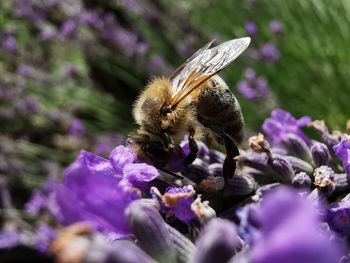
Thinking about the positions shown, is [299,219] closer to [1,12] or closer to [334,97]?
[334,97]

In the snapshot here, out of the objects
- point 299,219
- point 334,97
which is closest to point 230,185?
point 299,219

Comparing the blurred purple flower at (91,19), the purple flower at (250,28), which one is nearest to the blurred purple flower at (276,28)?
the purple flower at (250,28)

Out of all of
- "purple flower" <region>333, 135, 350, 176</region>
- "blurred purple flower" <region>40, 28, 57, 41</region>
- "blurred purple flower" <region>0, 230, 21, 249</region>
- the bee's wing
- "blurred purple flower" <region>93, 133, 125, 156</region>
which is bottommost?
"blurred purple flower" <region>0, 230, 21, 249</region>

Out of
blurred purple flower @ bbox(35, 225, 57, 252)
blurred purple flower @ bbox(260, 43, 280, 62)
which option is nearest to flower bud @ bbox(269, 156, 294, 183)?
blurred purple flower @ bbox(260, 43, 280, 62)

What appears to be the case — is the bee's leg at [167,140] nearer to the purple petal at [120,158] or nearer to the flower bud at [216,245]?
the purple petal at [120,158]

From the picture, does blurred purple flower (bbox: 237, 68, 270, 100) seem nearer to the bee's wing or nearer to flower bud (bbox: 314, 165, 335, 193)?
the bee's wing
